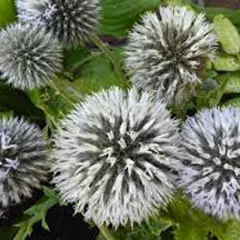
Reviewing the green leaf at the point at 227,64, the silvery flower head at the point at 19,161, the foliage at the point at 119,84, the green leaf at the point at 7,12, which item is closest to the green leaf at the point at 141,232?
the foliage at the point at 119,84

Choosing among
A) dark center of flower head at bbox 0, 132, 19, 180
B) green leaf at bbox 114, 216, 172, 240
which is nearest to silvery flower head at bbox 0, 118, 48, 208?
dark center of flower head at bbox 0, 132, 19, 180

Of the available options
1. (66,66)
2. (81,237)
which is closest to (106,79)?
(66,66)

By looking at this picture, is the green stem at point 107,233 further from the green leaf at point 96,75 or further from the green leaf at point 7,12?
the green leaf at point 7,12

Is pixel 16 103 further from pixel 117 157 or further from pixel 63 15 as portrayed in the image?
pixel 117 157

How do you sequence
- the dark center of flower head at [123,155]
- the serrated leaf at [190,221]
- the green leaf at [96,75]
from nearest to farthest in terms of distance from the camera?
the dark center of flower head at [123,155], the serrated leaf at [190,221], the green leaf at [96,75]

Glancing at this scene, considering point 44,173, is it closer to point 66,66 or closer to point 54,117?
point 54,117

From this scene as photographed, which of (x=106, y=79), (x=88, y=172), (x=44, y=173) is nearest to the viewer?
(x=88, y=172)

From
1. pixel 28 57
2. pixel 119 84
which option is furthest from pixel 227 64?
pixel 28 57
